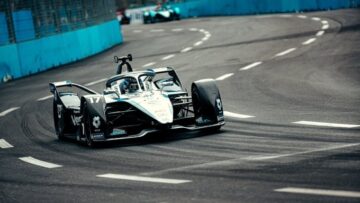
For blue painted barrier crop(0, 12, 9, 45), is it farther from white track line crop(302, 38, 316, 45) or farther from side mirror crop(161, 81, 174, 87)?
side mirror crop(161, 81, 174, 87)

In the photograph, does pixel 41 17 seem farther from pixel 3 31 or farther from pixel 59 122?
pixel 59 122

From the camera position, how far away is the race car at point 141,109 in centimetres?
1258

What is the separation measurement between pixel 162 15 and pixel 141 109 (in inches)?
1856

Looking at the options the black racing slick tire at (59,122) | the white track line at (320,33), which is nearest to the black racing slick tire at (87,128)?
the black racing slick tire at (59,122)

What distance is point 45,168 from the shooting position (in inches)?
442

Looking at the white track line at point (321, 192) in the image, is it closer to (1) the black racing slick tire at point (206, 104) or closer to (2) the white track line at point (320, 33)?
(1) the black racing slick tire at point (206, 104)

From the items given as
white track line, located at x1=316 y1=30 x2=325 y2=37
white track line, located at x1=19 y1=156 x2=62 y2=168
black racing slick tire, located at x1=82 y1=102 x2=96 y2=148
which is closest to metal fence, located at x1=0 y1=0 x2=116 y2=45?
white track line, located at x1=316 y1=30 x2=325 y2=37

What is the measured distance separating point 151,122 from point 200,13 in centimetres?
4820

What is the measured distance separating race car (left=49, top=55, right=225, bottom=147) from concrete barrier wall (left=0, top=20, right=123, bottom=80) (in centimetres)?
1595

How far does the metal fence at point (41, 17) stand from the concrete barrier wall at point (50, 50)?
294mm

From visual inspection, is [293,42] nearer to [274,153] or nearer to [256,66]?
[256,66]

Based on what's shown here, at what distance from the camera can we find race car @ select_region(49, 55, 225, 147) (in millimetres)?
12578

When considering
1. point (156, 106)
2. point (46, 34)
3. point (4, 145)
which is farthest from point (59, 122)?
point (46, 34)

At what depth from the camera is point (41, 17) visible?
3253 centimetres
